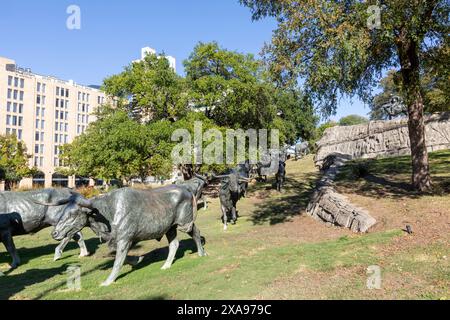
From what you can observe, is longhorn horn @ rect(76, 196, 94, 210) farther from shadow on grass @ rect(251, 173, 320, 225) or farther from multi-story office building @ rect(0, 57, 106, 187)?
multi-story office building @ rect(0, 57, 106, 187)

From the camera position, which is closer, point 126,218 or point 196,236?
point 126,218

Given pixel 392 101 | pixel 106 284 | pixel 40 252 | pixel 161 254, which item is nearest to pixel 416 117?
pixel 161 254

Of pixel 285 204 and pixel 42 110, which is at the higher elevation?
pixel 42 110

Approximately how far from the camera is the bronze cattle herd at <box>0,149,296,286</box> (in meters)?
8.23

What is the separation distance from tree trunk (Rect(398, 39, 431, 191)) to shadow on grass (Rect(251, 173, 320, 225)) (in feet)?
17.4

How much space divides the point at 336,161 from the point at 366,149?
690cm

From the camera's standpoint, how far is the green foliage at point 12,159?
52.9 m

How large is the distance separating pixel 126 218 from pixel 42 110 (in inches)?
3393

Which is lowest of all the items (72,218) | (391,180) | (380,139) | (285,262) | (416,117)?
(285,262)

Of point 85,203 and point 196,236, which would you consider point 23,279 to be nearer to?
point 85,203

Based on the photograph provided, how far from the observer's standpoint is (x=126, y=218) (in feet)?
27.0

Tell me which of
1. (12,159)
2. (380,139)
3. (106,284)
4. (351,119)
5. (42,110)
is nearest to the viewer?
(106,284)

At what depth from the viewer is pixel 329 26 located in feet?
41.1

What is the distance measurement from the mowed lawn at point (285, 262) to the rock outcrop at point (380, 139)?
14547 mm
